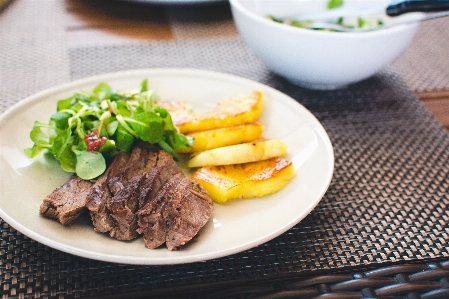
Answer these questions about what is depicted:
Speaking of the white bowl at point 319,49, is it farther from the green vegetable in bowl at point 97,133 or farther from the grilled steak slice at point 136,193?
the grilled steak slice at point 136,193

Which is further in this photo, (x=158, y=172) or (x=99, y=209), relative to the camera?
(x=158, y=172)

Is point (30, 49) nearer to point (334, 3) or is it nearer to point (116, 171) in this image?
point (116, 171)

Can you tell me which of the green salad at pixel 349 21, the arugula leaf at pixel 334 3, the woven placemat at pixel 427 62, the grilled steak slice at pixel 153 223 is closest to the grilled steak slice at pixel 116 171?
the grilled steak slice at pixel 153 223

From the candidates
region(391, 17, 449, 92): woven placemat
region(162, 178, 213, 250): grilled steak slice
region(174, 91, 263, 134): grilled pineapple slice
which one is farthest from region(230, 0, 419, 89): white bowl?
region(162, 178, 213, 250): grilled steak slice

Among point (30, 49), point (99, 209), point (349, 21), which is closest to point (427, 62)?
point (349, 21)

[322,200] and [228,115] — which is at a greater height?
[228,115]

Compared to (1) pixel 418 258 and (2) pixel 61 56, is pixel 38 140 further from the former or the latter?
(1) pixel 418 258
